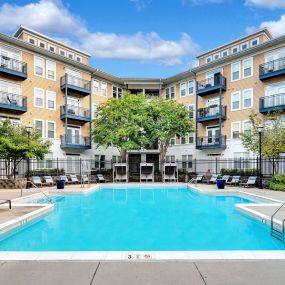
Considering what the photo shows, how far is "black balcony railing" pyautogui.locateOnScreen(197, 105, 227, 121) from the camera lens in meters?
30.0

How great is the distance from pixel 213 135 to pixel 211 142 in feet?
2.62

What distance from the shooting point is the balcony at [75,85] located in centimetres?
2934

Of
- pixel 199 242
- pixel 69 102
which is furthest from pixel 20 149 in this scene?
pixel 199 242

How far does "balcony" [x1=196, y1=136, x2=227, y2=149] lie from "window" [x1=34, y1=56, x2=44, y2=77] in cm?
1773

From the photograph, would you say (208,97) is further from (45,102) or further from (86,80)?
(45,102)

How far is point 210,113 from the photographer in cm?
3105

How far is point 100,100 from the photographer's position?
34.2 m

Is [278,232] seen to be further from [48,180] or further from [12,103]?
[12,103]

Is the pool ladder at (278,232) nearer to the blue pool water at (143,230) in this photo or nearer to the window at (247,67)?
the blue pool water at (143,230)

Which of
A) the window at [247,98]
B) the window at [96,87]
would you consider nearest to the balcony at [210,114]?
the window at [247,98]

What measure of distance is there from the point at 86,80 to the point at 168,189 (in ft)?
51.6

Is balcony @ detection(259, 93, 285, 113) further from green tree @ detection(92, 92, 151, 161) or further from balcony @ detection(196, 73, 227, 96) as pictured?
green tree @ detection(92, 92, 151, 161)

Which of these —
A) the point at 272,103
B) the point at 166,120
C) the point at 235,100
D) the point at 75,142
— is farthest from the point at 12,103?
the point at 272,103

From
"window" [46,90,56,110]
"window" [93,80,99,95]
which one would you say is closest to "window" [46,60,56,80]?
"window" [46,90,56,110]
